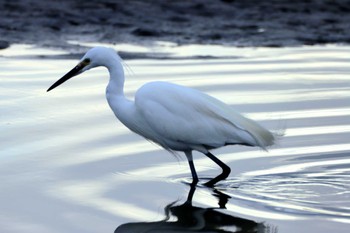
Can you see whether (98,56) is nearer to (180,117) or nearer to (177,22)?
(180,117)

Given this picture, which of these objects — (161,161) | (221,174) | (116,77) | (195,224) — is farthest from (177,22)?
(195,224)

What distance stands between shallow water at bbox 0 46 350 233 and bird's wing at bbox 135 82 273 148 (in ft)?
1.13

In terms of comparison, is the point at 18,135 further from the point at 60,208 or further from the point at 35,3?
the point at 35,3

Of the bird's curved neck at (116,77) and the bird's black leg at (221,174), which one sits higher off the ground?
the bird's curved neck at (116,77)

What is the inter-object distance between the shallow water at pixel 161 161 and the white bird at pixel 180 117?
321mm

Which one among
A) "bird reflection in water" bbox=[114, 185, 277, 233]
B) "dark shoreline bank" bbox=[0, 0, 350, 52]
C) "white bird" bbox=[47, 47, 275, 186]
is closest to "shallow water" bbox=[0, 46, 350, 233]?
"bird reflection in water" bbox=[114, 185, 277, 233]

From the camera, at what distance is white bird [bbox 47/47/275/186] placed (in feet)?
24.0

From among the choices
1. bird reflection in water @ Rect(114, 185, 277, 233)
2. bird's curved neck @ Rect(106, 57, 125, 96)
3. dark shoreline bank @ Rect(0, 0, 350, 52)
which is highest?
bird's curved neck @ Rect(106, 57, 125, 96)

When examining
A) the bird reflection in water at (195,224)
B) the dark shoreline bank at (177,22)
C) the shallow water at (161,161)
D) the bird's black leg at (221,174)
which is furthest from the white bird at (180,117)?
the dark shoreline bank at (177,22)

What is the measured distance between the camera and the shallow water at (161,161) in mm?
6461

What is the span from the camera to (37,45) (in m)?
12.7

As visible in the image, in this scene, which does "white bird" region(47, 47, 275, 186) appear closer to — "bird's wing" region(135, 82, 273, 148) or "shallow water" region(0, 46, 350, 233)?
"bird's wing" region(135, 82, 273, 148)

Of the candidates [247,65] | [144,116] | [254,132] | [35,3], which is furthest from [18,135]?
[35,3]

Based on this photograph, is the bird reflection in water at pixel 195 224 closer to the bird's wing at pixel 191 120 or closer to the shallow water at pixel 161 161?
the shallow water at pixel 161 161
